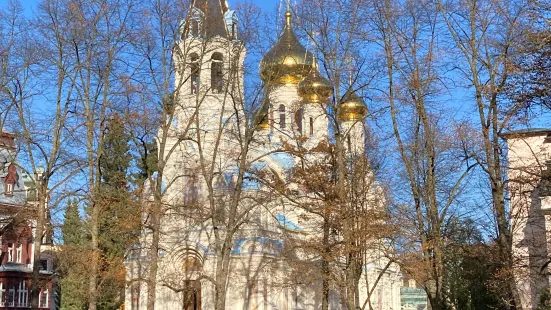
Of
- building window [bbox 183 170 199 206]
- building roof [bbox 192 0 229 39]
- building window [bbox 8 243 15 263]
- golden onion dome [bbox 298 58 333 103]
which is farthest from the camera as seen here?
building window [bbox 8 243 15 263]

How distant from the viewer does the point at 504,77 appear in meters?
15.6

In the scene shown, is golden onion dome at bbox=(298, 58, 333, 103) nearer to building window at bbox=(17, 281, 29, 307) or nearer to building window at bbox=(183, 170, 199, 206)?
building window at bbox=(183, 170, 199, 206)

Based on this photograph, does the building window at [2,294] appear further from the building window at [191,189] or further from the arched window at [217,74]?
the arched window at [217,74]

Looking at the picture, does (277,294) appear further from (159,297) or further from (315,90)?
(315,90)

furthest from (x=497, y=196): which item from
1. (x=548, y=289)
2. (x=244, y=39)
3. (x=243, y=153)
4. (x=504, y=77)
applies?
(x=244, y=39)

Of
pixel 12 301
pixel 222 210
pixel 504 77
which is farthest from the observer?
pixel 12 301

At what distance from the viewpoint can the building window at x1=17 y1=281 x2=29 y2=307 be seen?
40.1 metres

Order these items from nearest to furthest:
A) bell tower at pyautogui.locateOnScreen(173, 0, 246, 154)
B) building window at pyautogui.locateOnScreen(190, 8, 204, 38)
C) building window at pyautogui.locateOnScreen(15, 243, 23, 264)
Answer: bell tower at pyautogui.locateOnScreen(173, 0, 246, 154)
building window at pyautogui.locateOnScreen(190, 8, 204, 38)
building window at pyautogui.locateOnScreen(15, 243, 23, 264)

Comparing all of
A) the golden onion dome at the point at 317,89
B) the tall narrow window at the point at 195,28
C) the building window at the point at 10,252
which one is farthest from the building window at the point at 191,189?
the building window at the point at 10,252

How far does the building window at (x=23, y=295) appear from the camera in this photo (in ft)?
132

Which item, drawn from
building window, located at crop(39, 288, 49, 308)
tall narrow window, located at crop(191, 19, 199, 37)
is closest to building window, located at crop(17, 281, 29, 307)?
building window, located at crop(39, 288, 49, 308)

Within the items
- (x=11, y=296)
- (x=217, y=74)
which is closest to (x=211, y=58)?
(x=217, y=74)

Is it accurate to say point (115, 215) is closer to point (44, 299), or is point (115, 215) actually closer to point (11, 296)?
point (11, 296)

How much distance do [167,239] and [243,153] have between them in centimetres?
1001
